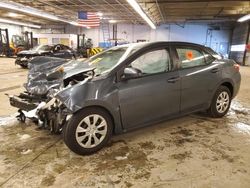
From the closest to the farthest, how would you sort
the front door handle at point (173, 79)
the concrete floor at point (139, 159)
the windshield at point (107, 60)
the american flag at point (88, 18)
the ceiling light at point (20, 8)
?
1. the concrete floor at point (139, 159)
2. the windshield at point (107, 60)
3. the front door handle at point (173, 79)
4. the ceiling light at point (20, 8)
5. the american flag at point (88, 18)

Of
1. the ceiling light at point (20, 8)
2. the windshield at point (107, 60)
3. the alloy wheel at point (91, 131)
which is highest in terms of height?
the ceiling light at point (20, 8)

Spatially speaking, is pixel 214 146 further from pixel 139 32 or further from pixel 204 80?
pixel 139 32

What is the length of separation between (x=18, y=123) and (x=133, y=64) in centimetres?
213

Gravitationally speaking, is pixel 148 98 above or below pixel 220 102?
above

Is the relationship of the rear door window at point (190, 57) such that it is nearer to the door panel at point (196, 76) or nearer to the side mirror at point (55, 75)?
the door panel at point (196, 76)

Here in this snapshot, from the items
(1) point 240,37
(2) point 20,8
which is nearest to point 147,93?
(2) point 20,8

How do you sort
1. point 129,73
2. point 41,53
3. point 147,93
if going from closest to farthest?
point 129,73 < point 147,93 < point 41,53

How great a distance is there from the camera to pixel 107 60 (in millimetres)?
3359

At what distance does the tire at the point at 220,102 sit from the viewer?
150 inches

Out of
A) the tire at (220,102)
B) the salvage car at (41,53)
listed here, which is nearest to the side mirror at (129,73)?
the tire at (220,102)

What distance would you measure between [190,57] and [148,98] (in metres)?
1.07

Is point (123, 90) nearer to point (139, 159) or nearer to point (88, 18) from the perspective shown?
point (139, 159)

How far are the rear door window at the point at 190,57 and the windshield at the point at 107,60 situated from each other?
83 cm

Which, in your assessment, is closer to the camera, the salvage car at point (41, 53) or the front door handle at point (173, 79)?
the front door handle at point (173, 79)
